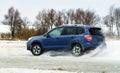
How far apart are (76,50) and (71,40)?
70 centimetres

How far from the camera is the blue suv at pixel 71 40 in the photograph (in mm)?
21109

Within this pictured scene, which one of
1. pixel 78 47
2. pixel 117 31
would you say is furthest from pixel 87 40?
pixel 117 31

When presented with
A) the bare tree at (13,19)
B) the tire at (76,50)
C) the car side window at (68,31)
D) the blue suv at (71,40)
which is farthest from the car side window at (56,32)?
the bare tree at (13,19)

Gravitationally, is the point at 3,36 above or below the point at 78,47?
below

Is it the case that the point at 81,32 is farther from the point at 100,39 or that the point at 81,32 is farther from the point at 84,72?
the point at 84,72

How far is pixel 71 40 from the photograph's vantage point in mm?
21562

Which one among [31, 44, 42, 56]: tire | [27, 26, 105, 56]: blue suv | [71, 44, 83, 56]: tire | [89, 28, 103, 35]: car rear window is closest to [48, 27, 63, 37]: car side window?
[27, 26, 105, 56]: blue suv

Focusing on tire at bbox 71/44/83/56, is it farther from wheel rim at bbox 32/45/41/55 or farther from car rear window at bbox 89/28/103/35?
wheel rim at bbox 32/45/41/55

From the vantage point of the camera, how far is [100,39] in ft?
71.2

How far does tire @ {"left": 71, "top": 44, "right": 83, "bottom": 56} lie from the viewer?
21047mm

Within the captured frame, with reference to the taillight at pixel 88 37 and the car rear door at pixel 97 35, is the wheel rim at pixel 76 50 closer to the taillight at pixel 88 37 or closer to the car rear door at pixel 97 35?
the taillight at pixel 88 37

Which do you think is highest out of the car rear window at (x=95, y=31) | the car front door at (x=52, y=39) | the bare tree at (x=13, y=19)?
the car rear window at (x=95, y=31)

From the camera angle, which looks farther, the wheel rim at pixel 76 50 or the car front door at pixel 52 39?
the car front door at pixel 52 39

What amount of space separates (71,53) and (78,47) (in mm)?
720
